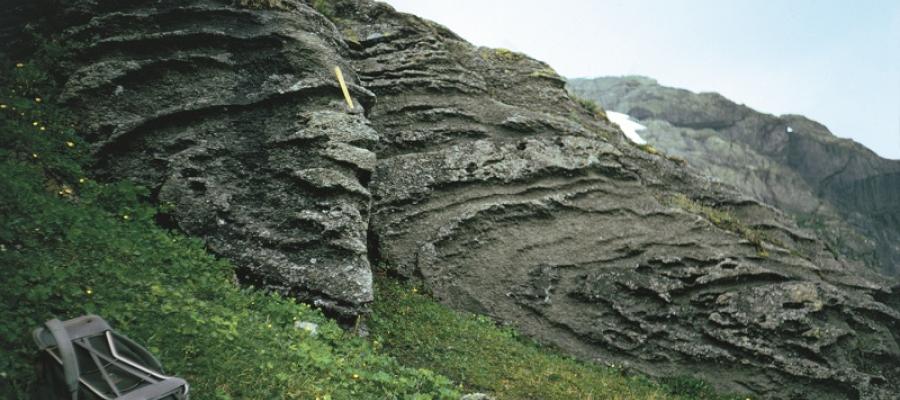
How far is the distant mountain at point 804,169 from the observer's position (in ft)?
458

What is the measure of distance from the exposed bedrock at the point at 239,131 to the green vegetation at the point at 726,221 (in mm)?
10990

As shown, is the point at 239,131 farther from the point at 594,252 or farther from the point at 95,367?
the point at 594,252

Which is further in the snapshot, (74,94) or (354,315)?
(74,94)

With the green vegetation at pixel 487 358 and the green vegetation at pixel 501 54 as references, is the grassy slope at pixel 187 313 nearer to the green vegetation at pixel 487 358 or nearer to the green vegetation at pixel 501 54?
the green vegetation at pixel 487 358

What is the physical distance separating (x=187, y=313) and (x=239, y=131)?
7118 mm

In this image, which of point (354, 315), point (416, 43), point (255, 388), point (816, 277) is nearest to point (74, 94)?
point (354, 315)

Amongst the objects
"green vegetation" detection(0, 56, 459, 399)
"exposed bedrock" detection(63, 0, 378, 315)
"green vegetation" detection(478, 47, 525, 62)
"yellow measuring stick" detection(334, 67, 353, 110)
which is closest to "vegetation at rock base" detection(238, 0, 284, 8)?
"exposed bedrock" detection(63, 0, 378, 315)

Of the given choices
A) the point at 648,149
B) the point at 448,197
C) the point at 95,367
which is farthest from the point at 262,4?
the point at 648,149

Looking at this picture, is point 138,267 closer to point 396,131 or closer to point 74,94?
point 74,94

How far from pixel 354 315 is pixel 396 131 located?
776cm

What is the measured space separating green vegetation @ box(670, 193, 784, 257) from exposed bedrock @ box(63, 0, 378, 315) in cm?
1099

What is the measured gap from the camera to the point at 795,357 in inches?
598

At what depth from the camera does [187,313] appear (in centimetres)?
691

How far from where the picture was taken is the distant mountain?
458 ft
